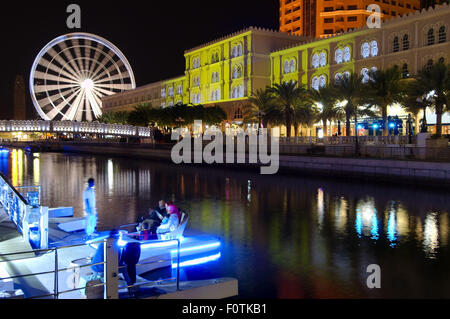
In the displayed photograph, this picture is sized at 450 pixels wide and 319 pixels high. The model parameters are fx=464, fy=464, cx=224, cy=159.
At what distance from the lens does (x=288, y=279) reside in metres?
8.95

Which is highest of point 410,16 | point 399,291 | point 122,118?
point 410,16

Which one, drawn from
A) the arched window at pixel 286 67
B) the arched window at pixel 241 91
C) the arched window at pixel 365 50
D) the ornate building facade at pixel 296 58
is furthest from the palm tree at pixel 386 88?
the arched window at pixel 241 91

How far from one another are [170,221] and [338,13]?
86598 mm

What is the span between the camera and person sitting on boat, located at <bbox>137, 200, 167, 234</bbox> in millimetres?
11422

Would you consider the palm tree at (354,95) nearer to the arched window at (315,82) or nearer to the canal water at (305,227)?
the canal water at (305,227)

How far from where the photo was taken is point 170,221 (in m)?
11.1

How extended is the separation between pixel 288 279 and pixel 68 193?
16.4 metres

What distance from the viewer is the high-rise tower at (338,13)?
87.7 metres

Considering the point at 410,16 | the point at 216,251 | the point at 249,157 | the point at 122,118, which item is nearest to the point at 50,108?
the point at 122,118

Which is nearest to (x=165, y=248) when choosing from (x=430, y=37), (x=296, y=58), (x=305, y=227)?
(x=305, y=227)

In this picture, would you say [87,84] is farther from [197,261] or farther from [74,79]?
[197,261]

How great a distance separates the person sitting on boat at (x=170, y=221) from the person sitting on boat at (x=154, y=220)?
256mm

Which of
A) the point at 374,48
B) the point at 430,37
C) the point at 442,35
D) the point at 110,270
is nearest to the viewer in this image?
the point at 110,270
